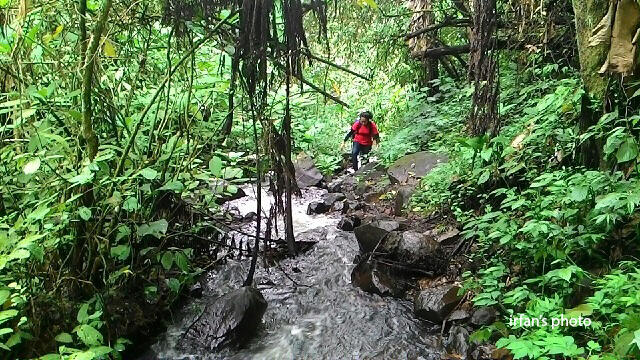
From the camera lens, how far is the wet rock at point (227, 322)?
3982 mm

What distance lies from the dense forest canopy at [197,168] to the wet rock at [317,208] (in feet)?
9.97

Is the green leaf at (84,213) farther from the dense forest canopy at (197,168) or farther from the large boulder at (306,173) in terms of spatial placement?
the large boulder at (306,173)

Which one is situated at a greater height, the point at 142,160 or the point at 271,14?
the point at 271,14

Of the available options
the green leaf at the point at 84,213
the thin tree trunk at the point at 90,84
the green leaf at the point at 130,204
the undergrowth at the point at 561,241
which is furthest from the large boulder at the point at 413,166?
the green leaf at the point at 84,213

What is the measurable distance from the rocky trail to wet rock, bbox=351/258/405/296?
0.01 m

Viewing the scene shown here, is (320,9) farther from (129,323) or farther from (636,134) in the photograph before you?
(129,323)

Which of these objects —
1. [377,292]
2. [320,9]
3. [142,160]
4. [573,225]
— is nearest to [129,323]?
[142,160]

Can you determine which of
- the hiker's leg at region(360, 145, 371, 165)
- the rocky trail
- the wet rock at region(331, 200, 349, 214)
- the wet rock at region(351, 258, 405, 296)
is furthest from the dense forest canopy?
the hiker's leg at region(360, 145, 371, 165)

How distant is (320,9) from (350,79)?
1022 centimetres

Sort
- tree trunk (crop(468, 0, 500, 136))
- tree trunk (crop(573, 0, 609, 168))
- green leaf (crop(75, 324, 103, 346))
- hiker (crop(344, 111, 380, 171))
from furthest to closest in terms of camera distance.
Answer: hiker (crop(344, 111, 380, 171))
tree trunk (crop(468, 0, 500, 136))
tree trunk (crop(573, 0, 609, 168))
green leaf (crop(75, 324, 103, 346))

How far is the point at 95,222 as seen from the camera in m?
3.28

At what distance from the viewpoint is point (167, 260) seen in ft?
11.4

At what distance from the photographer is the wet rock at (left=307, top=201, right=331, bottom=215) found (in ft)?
25.1

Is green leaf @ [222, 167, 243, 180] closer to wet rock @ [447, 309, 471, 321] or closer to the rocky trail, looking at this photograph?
the rocky trail
